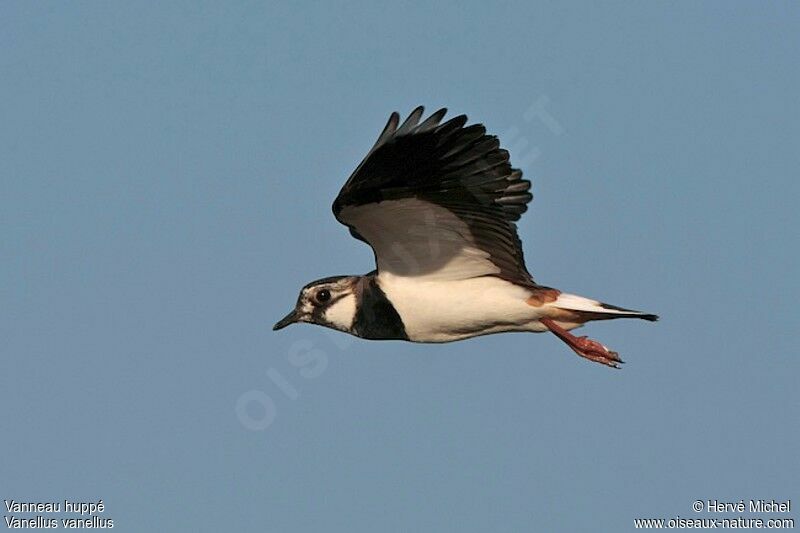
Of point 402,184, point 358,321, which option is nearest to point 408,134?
point 402,184

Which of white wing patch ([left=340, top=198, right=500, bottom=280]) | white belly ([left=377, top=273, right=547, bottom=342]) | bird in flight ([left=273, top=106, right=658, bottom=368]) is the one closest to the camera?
bird in flight ([left=273, top=106, right=658, bottom=368])

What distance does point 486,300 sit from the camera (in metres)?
13.5

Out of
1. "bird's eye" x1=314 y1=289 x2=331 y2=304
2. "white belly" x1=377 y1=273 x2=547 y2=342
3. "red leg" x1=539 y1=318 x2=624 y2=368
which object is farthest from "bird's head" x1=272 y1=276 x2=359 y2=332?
"red leg" x1=539 y1=318 x2=624 y2=368

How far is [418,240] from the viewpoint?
13336mm

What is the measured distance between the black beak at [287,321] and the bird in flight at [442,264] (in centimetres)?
32

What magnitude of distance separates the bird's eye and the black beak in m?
0.39

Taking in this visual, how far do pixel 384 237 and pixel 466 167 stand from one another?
1190mm

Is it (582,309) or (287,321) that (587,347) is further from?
(287,321)

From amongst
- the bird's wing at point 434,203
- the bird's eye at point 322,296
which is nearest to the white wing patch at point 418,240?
the bird's wing at point 434,203

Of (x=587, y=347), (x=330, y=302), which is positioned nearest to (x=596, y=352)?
(x=587, y=347)

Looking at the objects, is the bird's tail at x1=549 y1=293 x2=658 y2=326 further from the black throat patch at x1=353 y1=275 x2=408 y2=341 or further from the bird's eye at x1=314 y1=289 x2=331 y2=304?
the bird's eye at x1=314 y1=289 x2=331 y2=304

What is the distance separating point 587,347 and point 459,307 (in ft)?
4.04

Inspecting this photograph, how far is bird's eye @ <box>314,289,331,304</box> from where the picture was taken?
46.5ft

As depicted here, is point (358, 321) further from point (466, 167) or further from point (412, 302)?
point (466, 167)
